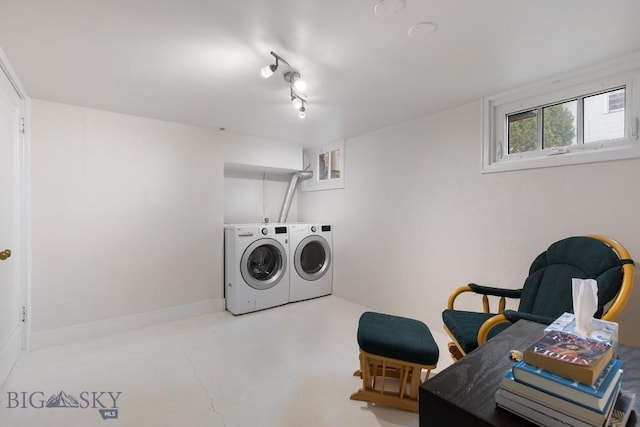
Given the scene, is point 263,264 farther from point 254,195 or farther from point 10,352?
point 10,352

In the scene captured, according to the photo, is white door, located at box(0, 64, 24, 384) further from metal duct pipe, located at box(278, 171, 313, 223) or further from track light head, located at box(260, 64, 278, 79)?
metal duct pipe, located at box(278, 171, 313, 223)

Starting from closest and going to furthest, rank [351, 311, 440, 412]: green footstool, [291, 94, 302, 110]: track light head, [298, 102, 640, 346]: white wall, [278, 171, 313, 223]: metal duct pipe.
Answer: [351, 311, 440, 412]: green footstool, [298, 102, 640, 346]: white wall, [291, 94, 302, 110]: track light head, [278, 171, 313, 223]: metal duct pipe

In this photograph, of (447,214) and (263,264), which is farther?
(263,264)

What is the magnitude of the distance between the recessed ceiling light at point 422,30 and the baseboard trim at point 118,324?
3163 mm

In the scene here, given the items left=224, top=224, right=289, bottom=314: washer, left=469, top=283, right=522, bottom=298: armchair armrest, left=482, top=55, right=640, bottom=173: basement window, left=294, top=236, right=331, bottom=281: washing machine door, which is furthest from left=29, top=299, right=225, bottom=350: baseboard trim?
left=482, top=55, right=640, bottom=173: basement window

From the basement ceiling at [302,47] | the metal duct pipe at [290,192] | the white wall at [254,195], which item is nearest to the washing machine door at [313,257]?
the metal duct pipe at [290,192]

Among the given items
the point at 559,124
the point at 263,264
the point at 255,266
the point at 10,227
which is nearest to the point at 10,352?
the point at 10,227

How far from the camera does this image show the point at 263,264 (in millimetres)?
3533

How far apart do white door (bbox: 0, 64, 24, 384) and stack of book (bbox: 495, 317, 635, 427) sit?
8.47ft

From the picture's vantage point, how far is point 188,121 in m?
2.95

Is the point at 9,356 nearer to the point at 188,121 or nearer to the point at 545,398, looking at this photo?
the point at 188,121

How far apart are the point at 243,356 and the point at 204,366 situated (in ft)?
0.95

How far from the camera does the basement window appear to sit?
67.4 inches

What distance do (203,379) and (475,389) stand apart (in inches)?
71.4
